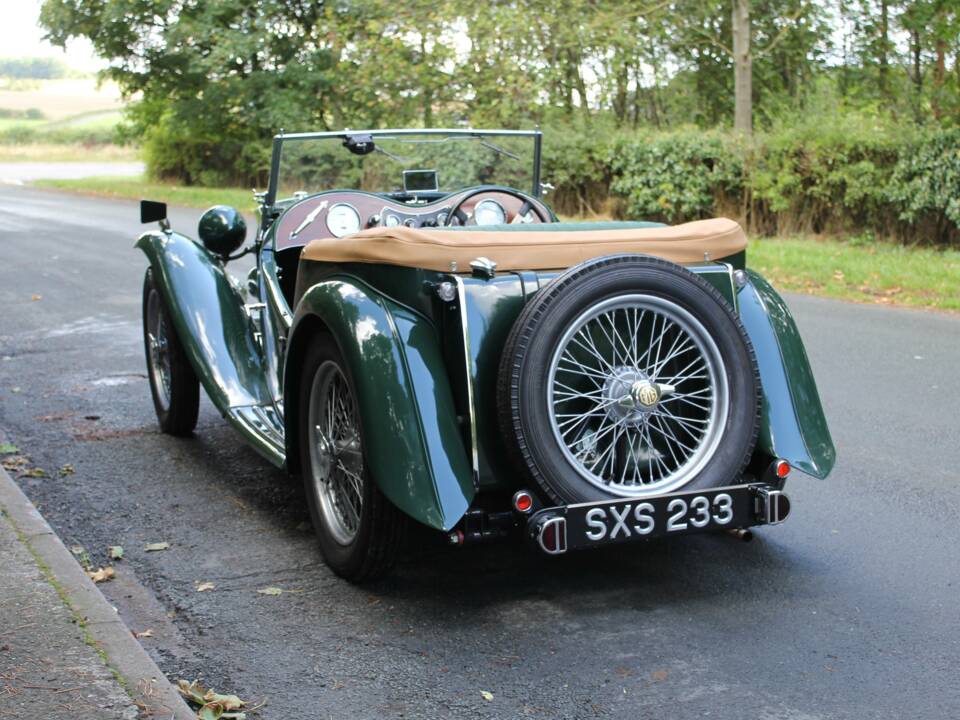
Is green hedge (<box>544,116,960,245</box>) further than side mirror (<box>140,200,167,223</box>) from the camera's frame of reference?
Yes

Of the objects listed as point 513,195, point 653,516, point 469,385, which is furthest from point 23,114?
point 653,516

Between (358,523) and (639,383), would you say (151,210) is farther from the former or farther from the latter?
(639,383)

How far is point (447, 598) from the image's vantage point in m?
3.93

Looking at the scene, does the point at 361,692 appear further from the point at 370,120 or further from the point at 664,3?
the point at 370,120

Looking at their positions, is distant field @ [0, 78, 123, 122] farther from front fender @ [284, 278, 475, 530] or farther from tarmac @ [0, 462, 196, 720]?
front fender @ [284, 278, 475, 530]

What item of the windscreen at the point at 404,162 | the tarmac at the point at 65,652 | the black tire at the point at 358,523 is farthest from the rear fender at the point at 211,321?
the tarmac at the point at 65,652

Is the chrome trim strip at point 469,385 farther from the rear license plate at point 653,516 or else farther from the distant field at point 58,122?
the distant field at point 58,122

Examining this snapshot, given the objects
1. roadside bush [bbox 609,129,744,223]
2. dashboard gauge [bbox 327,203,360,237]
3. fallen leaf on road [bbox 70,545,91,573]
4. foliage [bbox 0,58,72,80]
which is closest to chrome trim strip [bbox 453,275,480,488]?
fallen leaf on road [bbox 70,545,91,573]

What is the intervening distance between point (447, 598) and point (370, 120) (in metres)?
21.6

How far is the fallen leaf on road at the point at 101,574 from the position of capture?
413 cm

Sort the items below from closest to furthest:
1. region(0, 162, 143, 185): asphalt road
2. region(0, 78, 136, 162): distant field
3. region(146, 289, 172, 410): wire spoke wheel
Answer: region(146, 289, 172, 410): wire spoke wheel, region(0, 162, 143, 185): asphalt road, region(0, 78, 136, 162): distant field

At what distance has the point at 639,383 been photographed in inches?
150

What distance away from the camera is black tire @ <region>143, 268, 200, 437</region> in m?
5.95

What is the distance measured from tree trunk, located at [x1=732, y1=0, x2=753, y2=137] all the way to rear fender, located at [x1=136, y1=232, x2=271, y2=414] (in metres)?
13.6
